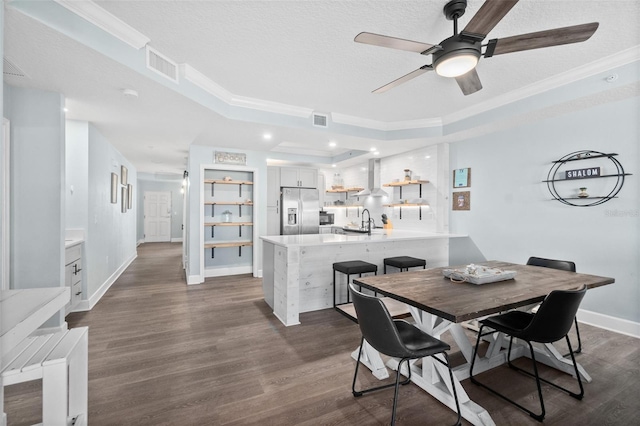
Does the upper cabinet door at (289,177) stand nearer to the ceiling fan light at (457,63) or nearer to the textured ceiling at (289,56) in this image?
the textured ceiling at (289,56)

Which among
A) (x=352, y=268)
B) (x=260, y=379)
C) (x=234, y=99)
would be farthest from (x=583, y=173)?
(x=234, y=99)

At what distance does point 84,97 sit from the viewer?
308cm

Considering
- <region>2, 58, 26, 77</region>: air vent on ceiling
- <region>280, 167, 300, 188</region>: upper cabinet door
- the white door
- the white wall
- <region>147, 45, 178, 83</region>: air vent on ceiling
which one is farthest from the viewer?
the white door

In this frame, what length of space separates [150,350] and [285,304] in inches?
54.4

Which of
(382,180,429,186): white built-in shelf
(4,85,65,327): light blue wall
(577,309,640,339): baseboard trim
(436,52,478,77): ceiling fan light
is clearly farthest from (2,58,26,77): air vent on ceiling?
(577,309,640,339): baseboard trim

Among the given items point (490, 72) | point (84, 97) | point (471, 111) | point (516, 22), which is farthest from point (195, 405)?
point (471, 111)

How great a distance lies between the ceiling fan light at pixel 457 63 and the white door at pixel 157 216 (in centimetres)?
1184

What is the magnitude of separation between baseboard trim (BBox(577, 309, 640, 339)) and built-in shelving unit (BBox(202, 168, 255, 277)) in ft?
17.2

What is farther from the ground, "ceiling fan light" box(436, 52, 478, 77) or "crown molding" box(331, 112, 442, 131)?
"crown molding" box(331, 112, 442, 131)

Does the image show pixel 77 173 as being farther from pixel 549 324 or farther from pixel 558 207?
pixel 558 207

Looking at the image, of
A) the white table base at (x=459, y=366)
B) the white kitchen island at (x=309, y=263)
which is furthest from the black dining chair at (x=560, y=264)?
the white kitchen island at (x=309, y=263)

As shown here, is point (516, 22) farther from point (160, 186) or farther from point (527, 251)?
point (160, 186)

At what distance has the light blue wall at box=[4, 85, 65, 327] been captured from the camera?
2869 millimetres

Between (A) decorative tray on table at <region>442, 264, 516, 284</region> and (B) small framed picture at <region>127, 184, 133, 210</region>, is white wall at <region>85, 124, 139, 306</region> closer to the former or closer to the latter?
(B) small framed picture at <region>127, 184, 133, 210</region>
